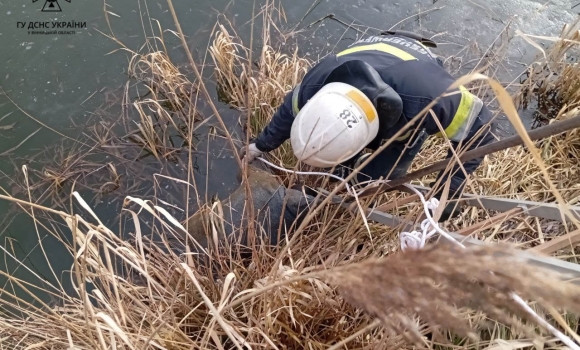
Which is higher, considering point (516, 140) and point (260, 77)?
point (516, 140)

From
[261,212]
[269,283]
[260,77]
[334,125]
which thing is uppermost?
[334,125]

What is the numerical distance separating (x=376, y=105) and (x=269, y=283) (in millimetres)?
631

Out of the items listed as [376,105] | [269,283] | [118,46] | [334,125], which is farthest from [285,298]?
[118,46]

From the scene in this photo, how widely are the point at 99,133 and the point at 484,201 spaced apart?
1.92 m

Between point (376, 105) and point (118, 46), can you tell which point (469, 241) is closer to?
point (376, 105)

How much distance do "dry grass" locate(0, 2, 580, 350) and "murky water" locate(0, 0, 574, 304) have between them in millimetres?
163

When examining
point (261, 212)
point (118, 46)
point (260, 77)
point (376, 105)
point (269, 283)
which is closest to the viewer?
point (269, 283)

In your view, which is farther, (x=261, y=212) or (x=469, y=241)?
(x=261, y=212)

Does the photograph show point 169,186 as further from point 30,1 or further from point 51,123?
point 30,1

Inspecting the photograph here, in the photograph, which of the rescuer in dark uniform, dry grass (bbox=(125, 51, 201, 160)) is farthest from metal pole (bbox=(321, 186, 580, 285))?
dry grass (bbox=(125, 51, 201, 160))

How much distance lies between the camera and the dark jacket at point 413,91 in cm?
134

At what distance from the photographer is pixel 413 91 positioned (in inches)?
54.0

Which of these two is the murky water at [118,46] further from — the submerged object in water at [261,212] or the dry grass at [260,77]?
the submerged object in water at [261,212]

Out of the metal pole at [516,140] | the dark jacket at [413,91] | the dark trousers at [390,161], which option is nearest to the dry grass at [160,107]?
the dark jacket at [413,91]
